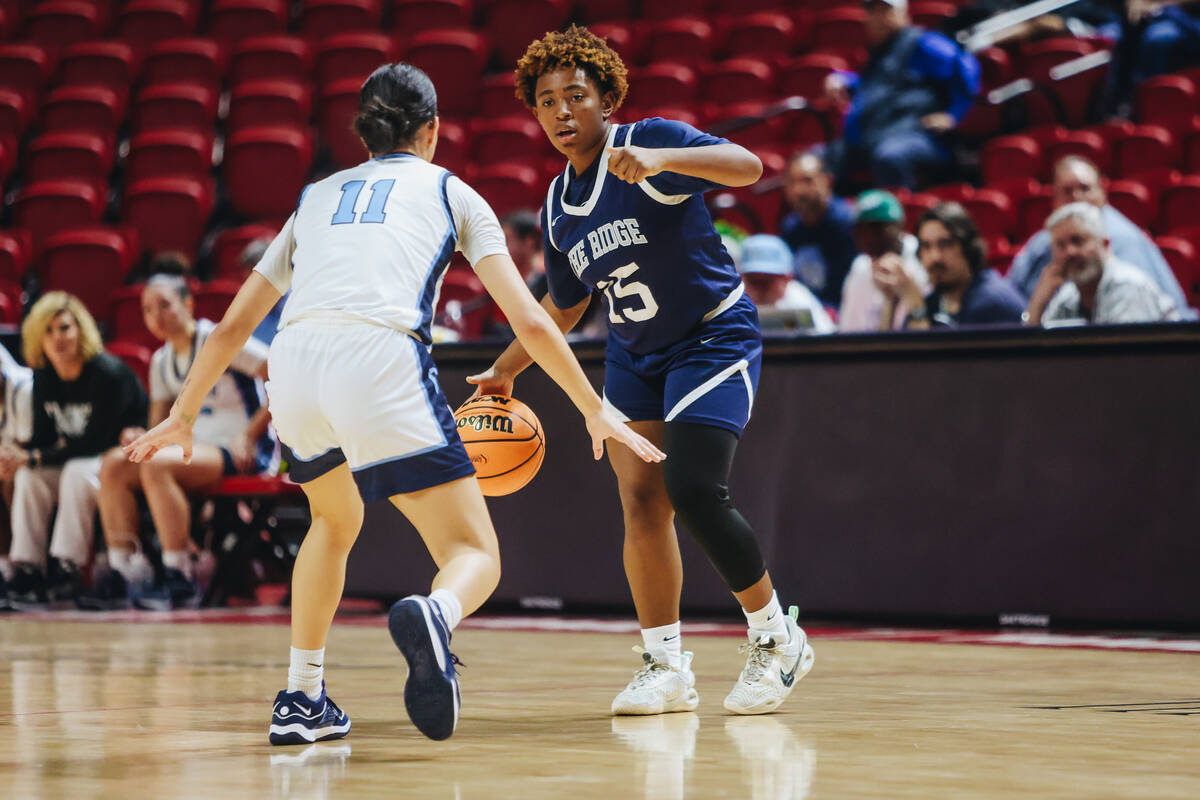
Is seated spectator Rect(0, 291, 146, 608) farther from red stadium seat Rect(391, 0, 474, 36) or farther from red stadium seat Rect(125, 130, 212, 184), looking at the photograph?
red stadium seat Rect(391, 0, 474, 36)

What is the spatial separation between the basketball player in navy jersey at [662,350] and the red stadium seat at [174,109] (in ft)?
30.5

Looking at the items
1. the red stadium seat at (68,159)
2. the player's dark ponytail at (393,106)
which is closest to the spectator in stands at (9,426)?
the red stadium seat at (68,159)

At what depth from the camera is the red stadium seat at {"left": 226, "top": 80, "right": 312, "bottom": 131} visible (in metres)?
12.6

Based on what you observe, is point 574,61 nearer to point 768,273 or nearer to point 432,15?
point 768,273

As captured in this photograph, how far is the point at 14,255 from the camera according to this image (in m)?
11.4

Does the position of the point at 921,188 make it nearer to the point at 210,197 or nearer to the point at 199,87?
the point at 210,197

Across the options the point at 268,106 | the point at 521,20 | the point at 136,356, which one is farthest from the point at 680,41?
the point at 136,356

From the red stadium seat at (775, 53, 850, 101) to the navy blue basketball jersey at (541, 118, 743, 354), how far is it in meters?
7.72

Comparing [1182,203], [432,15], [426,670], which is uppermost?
[432,15]

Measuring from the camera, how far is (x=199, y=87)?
13086mm

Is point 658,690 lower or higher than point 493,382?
lower

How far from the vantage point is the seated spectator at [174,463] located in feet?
26.2

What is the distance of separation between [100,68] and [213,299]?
4.18m

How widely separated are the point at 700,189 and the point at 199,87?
10.1 metres
